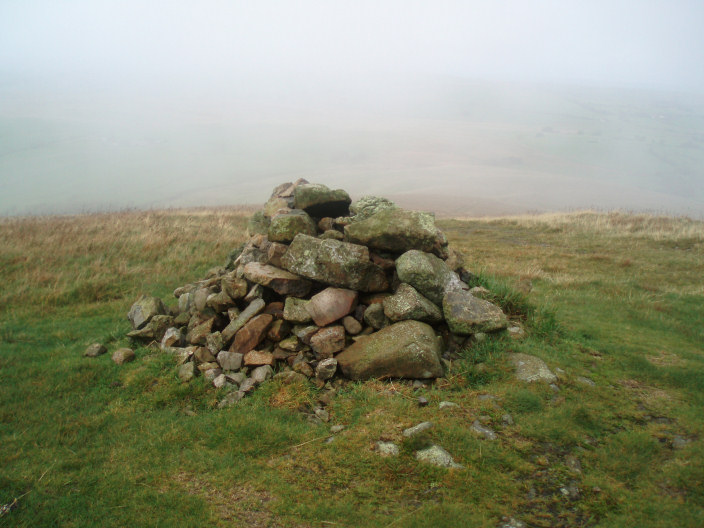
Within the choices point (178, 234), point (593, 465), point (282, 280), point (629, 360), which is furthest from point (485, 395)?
A: point (178, 234)

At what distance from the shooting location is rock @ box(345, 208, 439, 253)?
27.2 ft

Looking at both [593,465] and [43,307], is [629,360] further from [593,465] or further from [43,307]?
[43,307]

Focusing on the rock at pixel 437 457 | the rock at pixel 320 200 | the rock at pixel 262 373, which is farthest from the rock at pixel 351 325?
the rock at pixel 320 200

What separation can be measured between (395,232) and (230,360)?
366cm

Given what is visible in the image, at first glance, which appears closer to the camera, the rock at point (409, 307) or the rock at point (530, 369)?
the rock at point (530, 369)

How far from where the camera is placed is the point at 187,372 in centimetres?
721

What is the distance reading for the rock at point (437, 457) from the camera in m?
4.98

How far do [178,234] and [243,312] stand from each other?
11.4 metres

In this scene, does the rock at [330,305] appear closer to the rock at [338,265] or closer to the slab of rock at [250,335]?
the rock at [338,265]

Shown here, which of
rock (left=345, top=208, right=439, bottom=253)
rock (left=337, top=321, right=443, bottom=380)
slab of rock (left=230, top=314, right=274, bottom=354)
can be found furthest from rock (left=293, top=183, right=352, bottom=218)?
rock (left=337, top=321, right=443, bottom=380)

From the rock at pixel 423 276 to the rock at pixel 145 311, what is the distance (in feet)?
16.6

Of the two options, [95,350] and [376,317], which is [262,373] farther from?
[95,350]

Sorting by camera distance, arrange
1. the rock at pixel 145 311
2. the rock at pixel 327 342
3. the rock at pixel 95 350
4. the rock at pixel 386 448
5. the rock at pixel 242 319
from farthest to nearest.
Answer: the rock at pixel 145 311, the rock at pixel 95 350, the rock at pixel 242 319, the rock at pixel 327 342, the rock at pixel 386 448

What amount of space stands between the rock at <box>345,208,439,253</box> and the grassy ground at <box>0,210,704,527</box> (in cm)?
185
